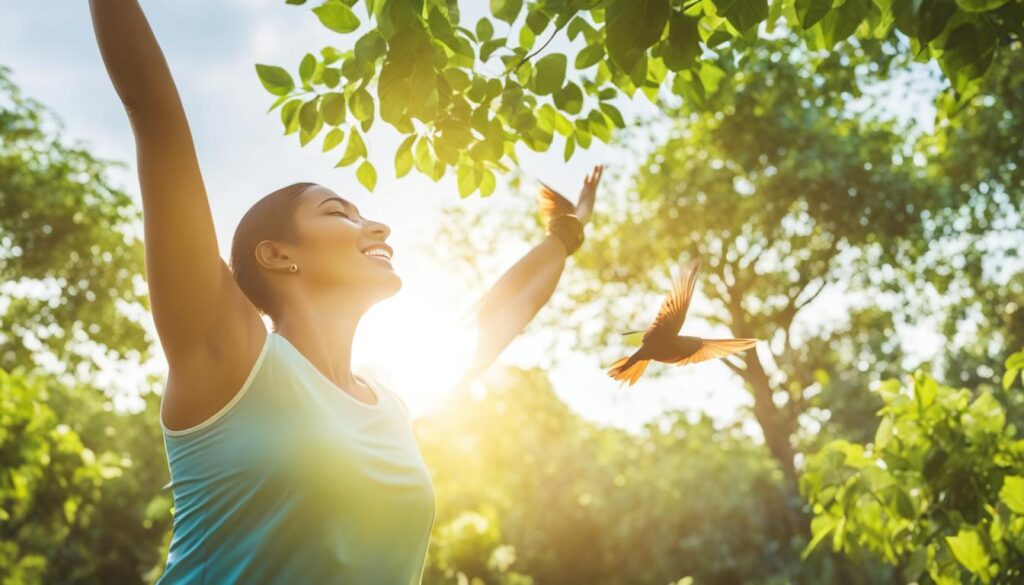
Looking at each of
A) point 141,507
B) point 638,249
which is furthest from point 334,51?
point 141,507

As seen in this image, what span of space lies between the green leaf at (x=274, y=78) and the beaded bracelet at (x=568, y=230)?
3.46 ft

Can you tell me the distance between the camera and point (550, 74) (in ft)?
7.87

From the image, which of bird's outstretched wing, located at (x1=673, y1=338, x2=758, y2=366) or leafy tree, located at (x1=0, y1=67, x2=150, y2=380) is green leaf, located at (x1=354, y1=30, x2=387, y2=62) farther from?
leafy tree, located at (x1=0, y1=67, x2=150, y2=380)

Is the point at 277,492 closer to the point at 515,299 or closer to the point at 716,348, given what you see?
the point at 716,348

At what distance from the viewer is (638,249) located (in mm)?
18672

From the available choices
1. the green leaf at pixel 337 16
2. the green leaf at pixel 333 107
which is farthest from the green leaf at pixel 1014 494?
the green leaf at pixel 337 16

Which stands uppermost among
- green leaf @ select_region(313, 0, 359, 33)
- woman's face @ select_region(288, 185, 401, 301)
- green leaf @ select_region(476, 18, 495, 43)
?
green leaf @ select_region(476, 18, 495, 43)

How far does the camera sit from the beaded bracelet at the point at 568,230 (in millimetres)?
2771

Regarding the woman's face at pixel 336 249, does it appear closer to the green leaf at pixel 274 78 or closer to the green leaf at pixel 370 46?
the green leaf at pixel 370 46

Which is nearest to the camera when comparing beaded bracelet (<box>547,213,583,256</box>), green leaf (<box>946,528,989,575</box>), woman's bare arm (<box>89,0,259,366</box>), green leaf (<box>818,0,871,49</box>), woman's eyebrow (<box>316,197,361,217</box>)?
woman's bare arm (<box>89,0,259,366</box>)

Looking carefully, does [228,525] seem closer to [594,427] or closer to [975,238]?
[975,238]

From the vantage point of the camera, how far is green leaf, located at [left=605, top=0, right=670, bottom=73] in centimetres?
175

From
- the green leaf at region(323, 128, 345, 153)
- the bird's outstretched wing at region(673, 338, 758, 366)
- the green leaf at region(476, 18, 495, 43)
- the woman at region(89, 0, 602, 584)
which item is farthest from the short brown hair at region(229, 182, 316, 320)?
the bird's outstretched wing at region(673, 338, 758, 366)

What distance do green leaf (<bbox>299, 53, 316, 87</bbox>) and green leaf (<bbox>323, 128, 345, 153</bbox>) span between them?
205 mm
